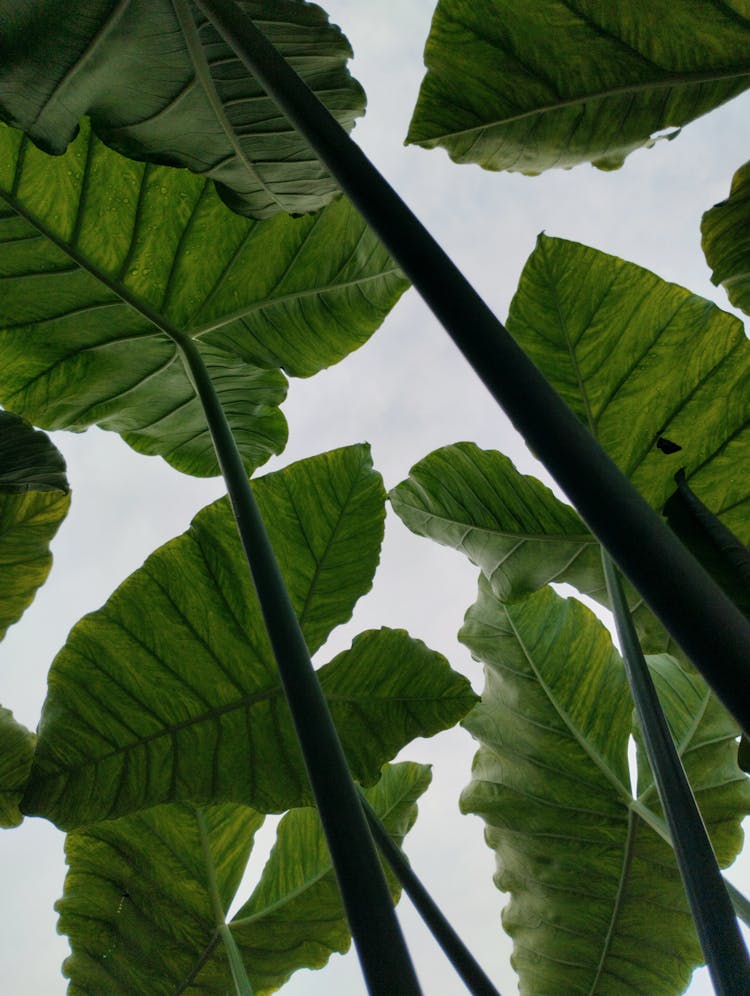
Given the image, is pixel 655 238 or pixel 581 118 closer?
pixel 581 118

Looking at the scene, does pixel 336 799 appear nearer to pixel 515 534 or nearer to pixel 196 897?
pixel 515 534

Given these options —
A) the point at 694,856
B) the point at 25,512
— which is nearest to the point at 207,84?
the point at 25,512

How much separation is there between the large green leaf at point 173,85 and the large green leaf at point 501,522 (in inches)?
21.7

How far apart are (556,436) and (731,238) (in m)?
0.98

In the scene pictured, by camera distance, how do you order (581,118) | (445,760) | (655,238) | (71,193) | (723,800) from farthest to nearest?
Result: (445,760) < (655,238) < (723,800) < (71,193) < (581,118)

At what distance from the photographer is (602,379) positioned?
1595 mm

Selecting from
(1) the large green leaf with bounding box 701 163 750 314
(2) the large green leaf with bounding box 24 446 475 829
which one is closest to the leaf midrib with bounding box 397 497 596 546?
(2) the large green leaf with bounding box 24 446 475 829

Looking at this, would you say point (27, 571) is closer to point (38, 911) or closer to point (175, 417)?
point (175, 417)

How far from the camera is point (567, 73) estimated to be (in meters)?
1.20

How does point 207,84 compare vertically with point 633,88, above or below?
above

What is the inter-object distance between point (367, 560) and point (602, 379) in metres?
0.56

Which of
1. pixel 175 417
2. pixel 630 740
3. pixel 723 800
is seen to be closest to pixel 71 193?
pixel 175 417

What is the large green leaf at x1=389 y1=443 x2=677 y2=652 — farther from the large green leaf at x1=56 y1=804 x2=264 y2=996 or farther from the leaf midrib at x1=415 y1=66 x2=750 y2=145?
the large green leaf at x1=56 y1=804 x2=264 y2=996

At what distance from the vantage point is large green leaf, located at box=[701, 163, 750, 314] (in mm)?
1291
